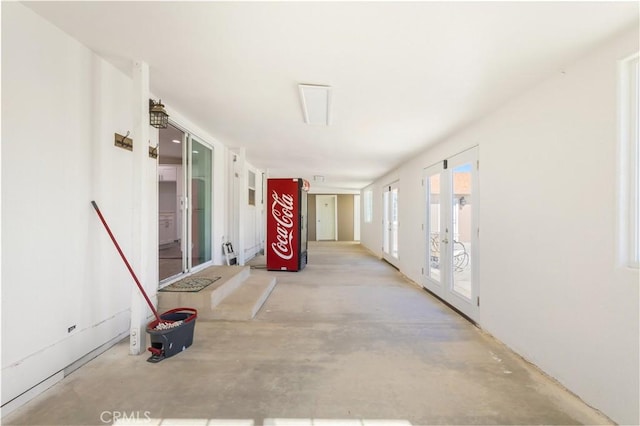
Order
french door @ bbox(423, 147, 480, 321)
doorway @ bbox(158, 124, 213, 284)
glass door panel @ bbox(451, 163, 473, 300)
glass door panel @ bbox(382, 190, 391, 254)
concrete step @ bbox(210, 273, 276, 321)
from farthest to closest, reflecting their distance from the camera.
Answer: glass door panel @ bbox(382, 190, 391, 254)
doorway @ bbox(158, 124, 213, 284)
glass door panel @ bbox(451, 163, 473, 300)
french door @ bbox(423, 147, 480, 321)
concrete step @ bbox(210, 273, 276, 321)

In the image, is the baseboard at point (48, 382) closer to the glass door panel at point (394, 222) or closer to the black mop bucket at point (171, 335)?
the black mop bucket at point (171, 335)

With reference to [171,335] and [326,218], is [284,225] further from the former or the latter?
[326,218]

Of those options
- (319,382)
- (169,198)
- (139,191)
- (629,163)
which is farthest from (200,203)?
(629,163)

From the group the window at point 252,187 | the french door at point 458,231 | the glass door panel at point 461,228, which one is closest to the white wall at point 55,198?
the french door at point 458,231

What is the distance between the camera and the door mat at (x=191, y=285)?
3247 millimetres

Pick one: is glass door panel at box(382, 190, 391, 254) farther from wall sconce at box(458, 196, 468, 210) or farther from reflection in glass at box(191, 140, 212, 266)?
reflection in glass at box(191, 140, 212, 266)

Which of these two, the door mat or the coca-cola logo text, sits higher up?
the coca-cola logo text

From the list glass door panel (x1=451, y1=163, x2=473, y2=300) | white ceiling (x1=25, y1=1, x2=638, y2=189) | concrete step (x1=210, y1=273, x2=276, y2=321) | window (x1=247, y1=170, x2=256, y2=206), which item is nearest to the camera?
white ceiling (x1=25, y1=1, x2=638, y2=189)

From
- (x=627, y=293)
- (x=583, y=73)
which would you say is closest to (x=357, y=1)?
(x=583, y=73)

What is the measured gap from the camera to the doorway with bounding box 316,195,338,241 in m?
13.5

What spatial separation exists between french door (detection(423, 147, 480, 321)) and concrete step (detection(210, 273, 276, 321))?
256 centimetres

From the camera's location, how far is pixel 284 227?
20.0 ft

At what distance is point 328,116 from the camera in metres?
3.29

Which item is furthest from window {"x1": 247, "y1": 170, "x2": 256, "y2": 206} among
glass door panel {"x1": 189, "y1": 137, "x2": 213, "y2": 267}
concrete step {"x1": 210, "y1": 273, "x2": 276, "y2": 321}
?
concrete step {"x1": 210, "y1": 273, "x2": 276, "y2": 321}
